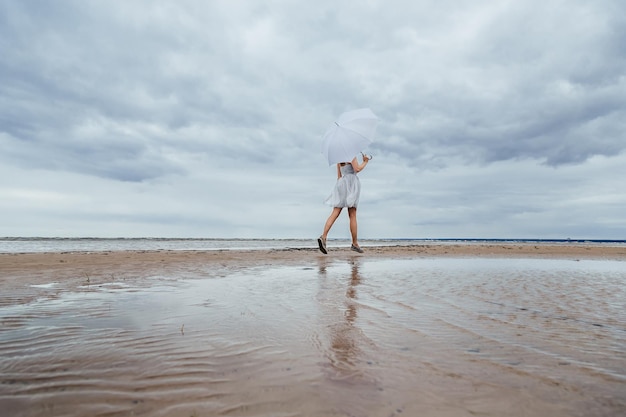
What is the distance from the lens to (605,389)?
1645 millimetres

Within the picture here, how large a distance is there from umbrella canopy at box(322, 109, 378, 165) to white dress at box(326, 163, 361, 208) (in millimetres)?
517

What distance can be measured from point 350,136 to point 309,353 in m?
8.39

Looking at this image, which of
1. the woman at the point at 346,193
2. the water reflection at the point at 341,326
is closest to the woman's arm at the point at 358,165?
the woman at the point at 346,193

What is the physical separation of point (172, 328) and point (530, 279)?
537cm

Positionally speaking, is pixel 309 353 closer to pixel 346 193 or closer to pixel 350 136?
pixel 346 193

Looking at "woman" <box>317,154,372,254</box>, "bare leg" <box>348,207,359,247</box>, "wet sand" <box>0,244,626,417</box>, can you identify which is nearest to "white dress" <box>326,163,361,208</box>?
"woman" <box>317,154,372,254</box>

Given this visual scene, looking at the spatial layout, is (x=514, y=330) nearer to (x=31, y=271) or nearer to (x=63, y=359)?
(x=63, y=359)

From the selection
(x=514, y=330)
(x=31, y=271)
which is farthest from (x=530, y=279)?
(x=31, y=271)

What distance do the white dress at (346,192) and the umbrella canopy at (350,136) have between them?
1.70ft

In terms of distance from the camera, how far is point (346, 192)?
10211mm

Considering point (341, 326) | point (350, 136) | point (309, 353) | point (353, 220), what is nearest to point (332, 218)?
point (353, 220)

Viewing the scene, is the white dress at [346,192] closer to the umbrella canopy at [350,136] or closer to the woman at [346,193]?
the woman at [346,193]

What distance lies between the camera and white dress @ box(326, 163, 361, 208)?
10188mm

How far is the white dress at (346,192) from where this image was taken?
401 inches
